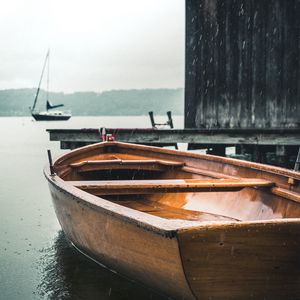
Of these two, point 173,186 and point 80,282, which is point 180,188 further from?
point 80,282

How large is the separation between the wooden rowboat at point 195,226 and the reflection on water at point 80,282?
28cm

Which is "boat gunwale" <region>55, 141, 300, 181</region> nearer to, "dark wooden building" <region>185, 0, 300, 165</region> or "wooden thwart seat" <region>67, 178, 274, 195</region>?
"wooden thwart seat" <region>67, 178, 274, 195</region>

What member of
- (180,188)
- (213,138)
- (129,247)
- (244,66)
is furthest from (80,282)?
(244,66)

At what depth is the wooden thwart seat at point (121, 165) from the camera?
753 cm

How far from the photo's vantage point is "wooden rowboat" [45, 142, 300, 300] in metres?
3.48

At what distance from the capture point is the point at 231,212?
19.6 feet

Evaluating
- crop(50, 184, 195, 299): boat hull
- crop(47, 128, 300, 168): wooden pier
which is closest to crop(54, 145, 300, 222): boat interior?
crop(50, 184, 195, 299): boat hull

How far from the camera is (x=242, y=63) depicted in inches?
479

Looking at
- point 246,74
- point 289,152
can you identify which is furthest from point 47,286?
point 246,74

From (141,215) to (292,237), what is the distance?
1181mm

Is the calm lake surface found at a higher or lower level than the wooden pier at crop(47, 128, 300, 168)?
lower

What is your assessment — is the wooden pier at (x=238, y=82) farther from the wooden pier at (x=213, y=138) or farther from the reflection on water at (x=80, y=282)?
the reflection on water at (x=80, y=282)

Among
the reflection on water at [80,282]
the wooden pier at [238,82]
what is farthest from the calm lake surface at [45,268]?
the wooden pier at [238,82]

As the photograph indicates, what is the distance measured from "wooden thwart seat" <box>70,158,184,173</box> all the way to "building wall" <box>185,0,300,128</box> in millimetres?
4967
